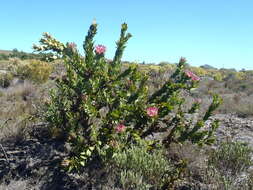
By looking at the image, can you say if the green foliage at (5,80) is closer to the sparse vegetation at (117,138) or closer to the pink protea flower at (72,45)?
the sparse vegetation at (117,138)

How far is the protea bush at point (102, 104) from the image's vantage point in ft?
14.9

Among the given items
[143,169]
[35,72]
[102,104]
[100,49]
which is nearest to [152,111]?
[102,104]

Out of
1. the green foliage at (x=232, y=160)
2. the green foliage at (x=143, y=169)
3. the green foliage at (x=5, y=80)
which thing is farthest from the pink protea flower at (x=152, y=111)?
→ the green foliage at (x=5, y=80)

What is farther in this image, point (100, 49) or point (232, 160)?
point (100, 49)

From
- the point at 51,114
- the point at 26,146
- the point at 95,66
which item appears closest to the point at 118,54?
the point at 95,66

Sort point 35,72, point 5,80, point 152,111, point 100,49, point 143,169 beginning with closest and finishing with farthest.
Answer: point 143,169, point 152,111, point 100,49, point 5,80, point 35,72

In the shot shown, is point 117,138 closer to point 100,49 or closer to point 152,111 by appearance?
point 152,111

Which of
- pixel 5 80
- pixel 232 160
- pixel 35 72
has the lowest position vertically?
pixel 232 160

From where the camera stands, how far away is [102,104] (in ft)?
16.0

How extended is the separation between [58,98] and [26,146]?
39.3 inches

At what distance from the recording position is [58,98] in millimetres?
5125

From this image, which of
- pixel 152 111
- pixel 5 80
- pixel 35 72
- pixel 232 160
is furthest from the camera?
pixel 35 72

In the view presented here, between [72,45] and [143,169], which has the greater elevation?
[72,45]

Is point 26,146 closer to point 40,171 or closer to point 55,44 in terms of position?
point 40,171
